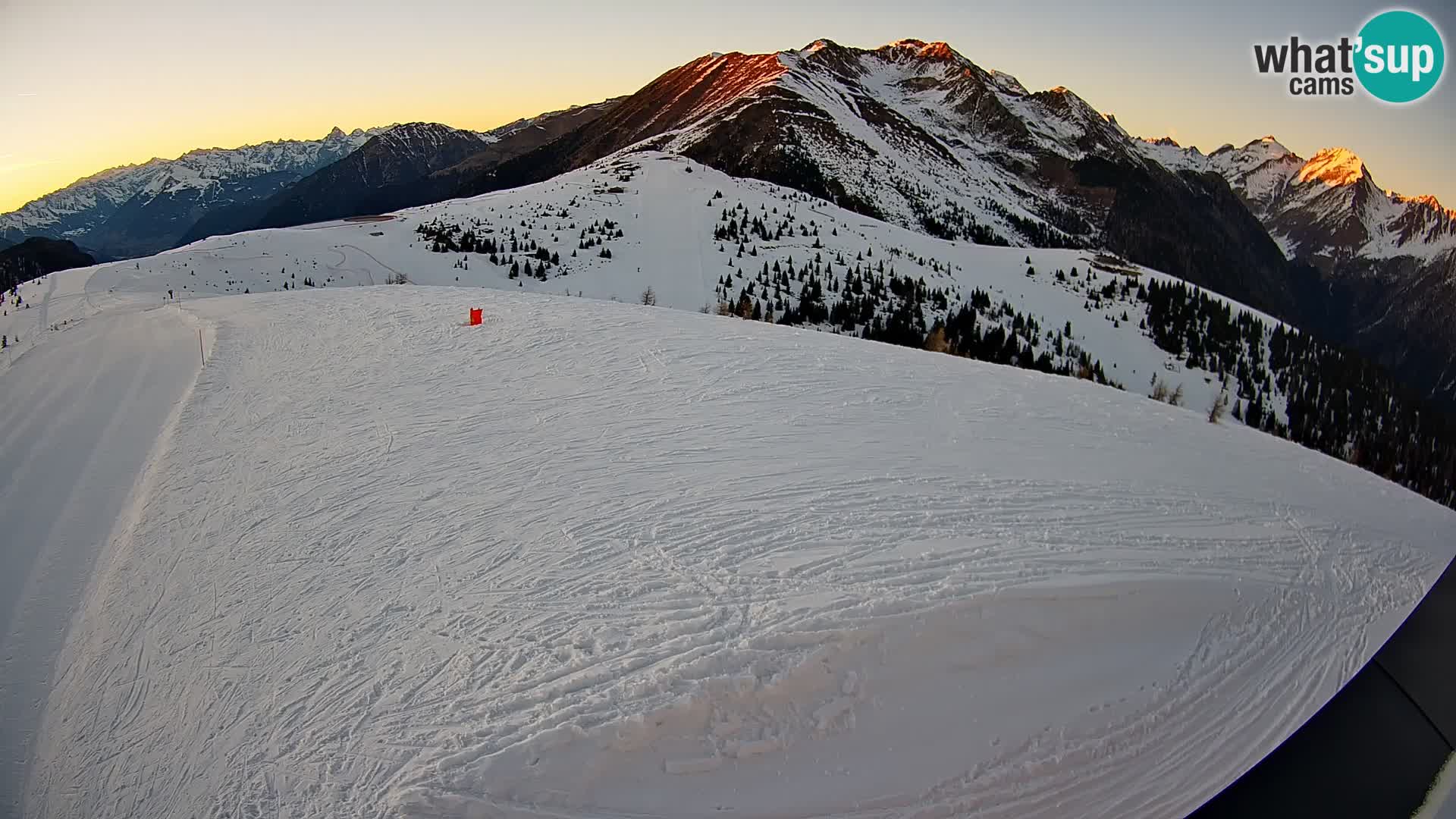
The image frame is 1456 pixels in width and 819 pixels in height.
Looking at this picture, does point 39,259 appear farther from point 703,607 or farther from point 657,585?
point 703,607

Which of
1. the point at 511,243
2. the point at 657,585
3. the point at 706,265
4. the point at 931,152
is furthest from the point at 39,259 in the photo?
the point at 657,585

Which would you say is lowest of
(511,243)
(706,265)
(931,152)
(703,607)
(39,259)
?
(703,607)

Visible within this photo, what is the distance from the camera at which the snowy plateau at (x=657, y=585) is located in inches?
163

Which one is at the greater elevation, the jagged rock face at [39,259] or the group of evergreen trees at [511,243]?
the jagged rock face at [39,259]

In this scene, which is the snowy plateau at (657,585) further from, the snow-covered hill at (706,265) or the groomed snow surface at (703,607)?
the snow-covered hill at (706,265)

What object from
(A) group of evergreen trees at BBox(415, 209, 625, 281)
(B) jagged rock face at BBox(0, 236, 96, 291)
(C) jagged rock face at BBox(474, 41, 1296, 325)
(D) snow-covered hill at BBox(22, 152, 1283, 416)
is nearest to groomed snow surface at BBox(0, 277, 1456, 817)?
(D) snow-covered hill at BBox(22, 152, 1283, 416)

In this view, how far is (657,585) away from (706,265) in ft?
76.1

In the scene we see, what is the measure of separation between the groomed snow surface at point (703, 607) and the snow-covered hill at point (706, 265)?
1508 centimetres

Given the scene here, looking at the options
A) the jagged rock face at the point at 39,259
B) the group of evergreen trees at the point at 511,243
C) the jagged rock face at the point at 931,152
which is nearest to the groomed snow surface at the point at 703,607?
the group of evergreen trees at the point at 511,243

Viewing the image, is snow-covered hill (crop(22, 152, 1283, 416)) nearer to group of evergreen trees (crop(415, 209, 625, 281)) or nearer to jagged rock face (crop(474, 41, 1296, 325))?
group of evergreen trees (crop(415, 209, 625, 281))

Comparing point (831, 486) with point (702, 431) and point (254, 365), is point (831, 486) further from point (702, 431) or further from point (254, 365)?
point (254, 365)

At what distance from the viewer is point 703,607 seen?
4.93 meters

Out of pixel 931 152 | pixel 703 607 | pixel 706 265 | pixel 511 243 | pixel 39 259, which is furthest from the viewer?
pixel 931 152

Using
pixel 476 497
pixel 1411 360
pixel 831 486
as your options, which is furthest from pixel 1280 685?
pixel 1411 360
